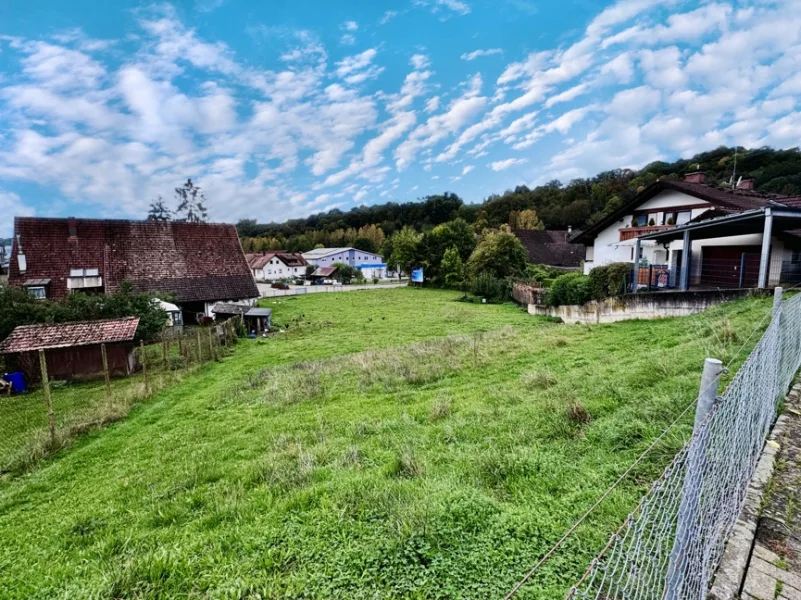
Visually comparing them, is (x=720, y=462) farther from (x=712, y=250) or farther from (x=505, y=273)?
(x=505, y=273)

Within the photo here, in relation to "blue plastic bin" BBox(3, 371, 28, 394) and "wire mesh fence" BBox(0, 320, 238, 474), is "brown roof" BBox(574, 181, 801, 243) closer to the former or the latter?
"wire mesh fence" BBox(0, 320, 238, 474)

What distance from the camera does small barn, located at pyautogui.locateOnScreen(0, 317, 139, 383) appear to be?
452 inches

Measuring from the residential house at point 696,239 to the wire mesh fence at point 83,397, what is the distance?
55.4 feet

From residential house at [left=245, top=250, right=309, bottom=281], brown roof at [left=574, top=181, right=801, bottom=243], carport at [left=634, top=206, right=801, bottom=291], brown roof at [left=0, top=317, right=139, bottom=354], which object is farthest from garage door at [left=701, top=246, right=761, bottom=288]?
residential house at [left=245, top=250, right=309, bottom=281]

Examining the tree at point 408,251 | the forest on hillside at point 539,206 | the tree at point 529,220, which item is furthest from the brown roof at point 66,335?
the tree at point 529,220

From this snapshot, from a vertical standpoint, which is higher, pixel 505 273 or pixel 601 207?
pixel 601 207

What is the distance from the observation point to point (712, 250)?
625 inches

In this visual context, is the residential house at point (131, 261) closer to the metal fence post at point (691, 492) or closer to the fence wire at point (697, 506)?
the fence wire at point (697, 506)

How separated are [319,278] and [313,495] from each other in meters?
56.4

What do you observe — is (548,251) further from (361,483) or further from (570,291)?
(361,483)

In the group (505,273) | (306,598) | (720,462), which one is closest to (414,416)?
(306,598)

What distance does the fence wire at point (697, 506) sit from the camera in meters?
1.78

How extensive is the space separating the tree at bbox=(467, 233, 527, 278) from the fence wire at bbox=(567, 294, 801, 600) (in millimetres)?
28875

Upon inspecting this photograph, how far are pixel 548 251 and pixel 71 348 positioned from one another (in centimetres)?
4228
